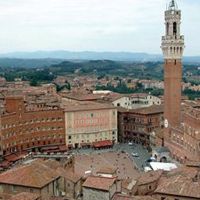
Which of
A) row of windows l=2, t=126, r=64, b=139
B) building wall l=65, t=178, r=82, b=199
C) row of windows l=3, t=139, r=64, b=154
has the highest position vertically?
Answer: building wall l=65, t=178, r=82, b=199

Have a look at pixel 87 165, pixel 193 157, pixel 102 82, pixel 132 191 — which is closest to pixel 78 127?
pixel 87 165

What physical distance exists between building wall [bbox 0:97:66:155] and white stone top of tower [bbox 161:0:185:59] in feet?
55.1

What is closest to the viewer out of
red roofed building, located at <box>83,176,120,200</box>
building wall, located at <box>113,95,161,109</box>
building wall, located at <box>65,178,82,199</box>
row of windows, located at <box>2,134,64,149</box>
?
red roofed building, located at <box>83,176,120,200</box>

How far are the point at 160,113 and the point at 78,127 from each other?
40.3 feet

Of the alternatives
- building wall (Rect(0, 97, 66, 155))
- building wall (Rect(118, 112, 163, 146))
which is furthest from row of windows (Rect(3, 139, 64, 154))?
building wall (Rect(118, 112, 163, 146))

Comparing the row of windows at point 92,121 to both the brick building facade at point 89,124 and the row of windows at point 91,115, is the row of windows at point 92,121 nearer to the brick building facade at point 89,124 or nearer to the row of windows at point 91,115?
the brick building facade at point 89,124

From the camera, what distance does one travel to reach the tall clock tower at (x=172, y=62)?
185 ft

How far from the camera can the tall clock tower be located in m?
56.3

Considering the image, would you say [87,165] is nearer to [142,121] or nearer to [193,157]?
[193,157]

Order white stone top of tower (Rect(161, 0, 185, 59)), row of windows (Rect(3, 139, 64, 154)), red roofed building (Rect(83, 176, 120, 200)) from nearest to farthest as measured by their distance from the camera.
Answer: red roofed building (Rect(83, 176, 120, 200)) < white stone top of tower (Rect(161, 0, 185, 59)) < row of windows (Rect(3, 139, 64, 154))

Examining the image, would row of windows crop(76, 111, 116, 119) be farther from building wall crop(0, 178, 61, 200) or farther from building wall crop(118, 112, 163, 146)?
building wall crop(0, 178, 61, 200)

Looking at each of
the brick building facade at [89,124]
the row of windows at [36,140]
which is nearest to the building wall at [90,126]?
the brick building facade at [89,124]

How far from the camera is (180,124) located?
57.0 metres

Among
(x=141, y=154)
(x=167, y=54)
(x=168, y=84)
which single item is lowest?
(x=141, y=154)
